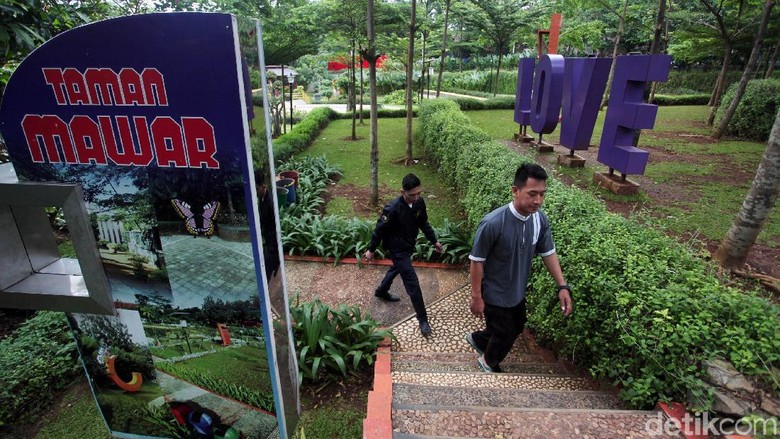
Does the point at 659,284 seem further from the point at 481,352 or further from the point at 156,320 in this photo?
the point at 156,320

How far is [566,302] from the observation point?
3.03 m

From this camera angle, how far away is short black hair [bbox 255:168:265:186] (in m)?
1.94

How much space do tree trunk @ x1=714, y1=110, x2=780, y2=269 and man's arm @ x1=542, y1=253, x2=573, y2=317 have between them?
10.6 ft

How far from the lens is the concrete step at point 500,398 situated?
275cm

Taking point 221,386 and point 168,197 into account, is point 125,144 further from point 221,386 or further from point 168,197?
point 221,386

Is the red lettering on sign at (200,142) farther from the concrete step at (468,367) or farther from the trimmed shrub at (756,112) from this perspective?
the trimmed shrub at (756,112)

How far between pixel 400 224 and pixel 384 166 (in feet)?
22.9

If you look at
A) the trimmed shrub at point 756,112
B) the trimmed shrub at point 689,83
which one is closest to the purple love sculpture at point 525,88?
the trimmed shrub at point 756,112

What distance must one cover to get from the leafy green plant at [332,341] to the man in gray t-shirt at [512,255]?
1.18m

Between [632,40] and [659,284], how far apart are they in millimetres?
34568

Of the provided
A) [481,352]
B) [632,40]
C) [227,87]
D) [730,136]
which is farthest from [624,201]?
[632,40]

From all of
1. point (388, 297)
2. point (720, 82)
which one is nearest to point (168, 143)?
point (388, 297)

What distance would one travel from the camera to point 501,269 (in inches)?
121

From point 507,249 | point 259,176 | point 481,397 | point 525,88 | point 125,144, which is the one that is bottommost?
point 481,397
